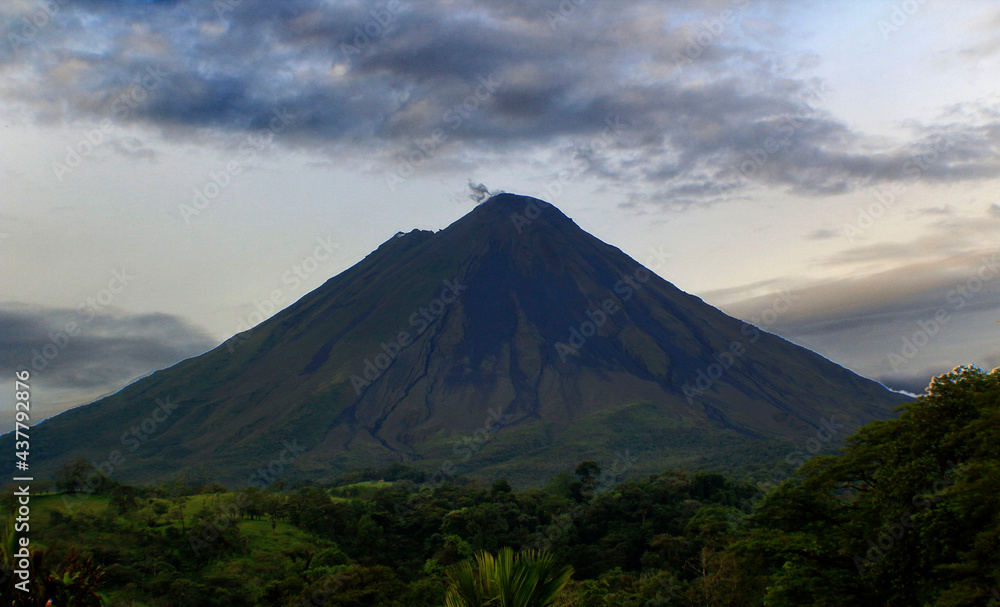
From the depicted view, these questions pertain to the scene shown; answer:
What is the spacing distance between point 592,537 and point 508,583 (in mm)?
52282

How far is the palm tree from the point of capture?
8727mm

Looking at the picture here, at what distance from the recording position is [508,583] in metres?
8.77

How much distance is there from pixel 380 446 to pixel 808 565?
493ft

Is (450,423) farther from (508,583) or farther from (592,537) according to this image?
(508,583)

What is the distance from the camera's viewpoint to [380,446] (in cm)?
16050

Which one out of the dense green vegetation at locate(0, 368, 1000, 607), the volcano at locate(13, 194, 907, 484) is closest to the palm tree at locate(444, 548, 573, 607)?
the dense green vegetation at locate(0, 368, 1000, 607)

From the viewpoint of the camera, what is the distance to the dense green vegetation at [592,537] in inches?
515

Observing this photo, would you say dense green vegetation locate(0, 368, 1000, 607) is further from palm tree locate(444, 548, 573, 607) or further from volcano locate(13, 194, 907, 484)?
volcano locate(13, 194, 907, 484)

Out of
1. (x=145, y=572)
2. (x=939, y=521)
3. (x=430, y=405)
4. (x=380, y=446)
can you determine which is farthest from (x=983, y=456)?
(x=430, y=405)

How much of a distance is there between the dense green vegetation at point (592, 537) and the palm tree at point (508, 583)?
0.03 meters

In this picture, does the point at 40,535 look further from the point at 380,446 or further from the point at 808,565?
the point at 380,446

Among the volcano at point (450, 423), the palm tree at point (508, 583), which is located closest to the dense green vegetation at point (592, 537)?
the palm tree at point (508, 583)

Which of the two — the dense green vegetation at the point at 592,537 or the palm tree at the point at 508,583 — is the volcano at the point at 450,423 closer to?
the dense green vegetation at the point at 592,537

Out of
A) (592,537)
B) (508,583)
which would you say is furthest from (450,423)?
(508,583)
